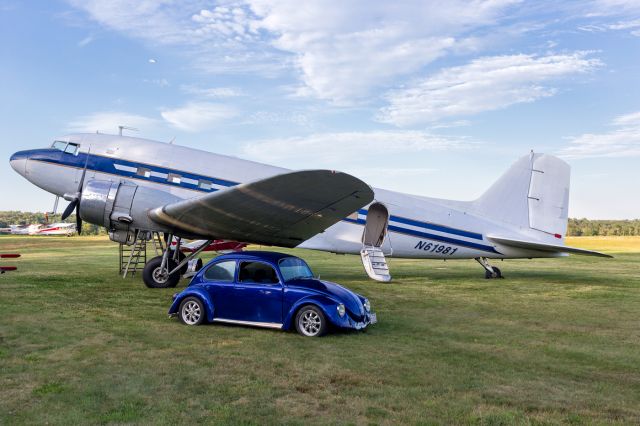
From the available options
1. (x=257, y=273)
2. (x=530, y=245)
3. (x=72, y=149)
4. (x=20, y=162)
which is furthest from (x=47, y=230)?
(x=257, y=273)

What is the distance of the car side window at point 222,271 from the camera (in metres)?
9.11

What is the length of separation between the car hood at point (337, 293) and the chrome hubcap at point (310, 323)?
43cm

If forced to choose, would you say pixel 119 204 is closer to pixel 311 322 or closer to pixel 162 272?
pixel 162 272

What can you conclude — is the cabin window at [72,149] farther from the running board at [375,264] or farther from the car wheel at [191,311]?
the running board at [375,264]

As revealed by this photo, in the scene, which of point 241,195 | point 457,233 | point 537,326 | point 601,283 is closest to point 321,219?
point 241,195

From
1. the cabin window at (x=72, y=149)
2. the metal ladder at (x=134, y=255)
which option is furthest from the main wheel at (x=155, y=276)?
the cabin window at (x=72, y=149)

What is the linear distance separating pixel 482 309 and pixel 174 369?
27.4 feet

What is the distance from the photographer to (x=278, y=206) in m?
11.3

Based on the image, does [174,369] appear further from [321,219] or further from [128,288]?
[128,288]

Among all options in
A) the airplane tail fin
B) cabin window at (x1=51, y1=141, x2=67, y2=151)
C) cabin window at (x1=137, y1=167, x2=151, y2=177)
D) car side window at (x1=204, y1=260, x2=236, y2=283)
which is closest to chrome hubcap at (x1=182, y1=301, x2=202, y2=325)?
car side window at (x1=204, y1=260, x2=236, y2=283)

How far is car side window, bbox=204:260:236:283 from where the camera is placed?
29.9 ft

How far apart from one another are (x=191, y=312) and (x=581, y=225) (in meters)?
128

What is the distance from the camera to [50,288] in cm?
1412

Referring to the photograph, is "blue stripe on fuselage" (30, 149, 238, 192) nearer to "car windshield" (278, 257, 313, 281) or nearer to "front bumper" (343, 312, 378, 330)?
"car windshield" (278, 257, 313, 281)
